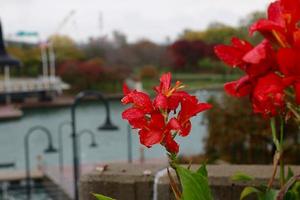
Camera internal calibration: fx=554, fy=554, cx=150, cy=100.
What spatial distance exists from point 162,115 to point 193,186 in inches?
4.1

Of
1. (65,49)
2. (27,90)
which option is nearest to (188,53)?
(27,90)

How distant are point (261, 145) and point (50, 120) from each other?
24445mm

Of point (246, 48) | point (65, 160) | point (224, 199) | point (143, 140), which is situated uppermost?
point (246, 48)

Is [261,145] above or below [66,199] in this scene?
above

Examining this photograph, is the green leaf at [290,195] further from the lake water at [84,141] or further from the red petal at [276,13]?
the lake water at [84,141]

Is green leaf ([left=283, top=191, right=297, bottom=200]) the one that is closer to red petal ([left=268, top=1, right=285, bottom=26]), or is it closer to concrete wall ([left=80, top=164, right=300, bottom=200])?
red petal ([left=268, top=1, right=285, bottom=26])

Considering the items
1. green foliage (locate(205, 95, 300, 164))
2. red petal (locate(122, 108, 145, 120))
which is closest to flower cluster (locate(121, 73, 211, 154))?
red petal (locate(122, 108, 145, 120))

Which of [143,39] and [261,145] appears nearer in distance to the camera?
[261,145]

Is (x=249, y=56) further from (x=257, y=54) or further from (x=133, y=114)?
(x=133, y=114)

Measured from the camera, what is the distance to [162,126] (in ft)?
2.42

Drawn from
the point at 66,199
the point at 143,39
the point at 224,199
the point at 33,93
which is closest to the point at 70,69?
the point at 33,93

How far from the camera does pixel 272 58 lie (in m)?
0.63

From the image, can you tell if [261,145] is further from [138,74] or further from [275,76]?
[138,74]

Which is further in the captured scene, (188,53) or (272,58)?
(188,53)
